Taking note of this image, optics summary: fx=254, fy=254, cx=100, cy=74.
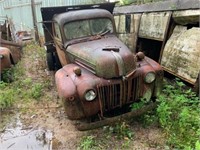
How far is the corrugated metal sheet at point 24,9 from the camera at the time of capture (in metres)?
15.5

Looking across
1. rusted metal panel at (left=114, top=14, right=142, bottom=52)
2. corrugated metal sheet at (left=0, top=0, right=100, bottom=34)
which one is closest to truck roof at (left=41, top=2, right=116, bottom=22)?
rusted metal panel at (left=114, top=14, right=142, bottom=52)

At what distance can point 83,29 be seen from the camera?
605 centimetres

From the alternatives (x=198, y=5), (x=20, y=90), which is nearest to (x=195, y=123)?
(x=198, y=5)

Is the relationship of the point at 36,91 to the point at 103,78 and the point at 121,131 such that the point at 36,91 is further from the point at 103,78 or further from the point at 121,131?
the point at 121,131

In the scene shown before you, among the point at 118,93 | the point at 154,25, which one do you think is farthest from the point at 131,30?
the point at 118,93

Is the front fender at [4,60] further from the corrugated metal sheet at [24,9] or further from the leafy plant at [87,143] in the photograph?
the corrugated metal sheet at [24,9]

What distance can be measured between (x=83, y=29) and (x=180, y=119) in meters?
3.04

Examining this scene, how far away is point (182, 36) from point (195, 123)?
2.27m

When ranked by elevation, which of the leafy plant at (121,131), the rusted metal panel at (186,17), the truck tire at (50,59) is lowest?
the leafy plant at (121,131)

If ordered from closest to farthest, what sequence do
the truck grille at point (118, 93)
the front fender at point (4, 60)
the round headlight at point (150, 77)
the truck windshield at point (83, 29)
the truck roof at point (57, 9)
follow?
1. the truck grille at point (118, 93)
2. the round headlight at point (150, 77)
3. the truck windshield at point (83, 29)
4. the truck roof at point (57, 9)
5. the front fender at point (4, 60)

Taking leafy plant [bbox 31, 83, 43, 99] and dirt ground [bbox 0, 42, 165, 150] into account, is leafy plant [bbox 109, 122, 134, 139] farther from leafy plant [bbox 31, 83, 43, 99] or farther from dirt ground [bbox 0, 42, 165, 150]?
leafy plant [bbox 31, 83, 43, 99]

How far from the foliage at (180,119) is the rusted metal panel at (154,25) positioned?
82.4 inches

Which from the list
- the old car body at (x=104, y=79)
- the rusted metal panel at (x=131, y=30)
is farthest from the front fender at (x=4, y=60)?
the rusted metal panel at (x=131, y=30)

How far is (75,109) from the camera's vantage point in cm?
431
